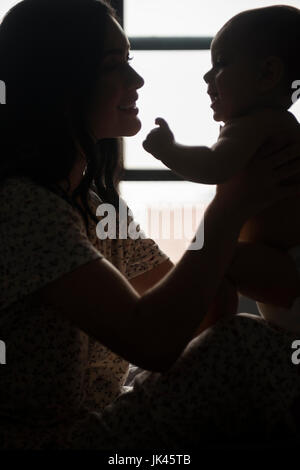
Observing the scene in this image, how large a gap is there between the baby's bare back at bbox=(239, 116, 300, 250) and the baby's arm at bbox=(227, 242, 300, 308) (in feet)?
0.16

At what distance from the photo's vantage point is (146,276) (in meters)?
1.21

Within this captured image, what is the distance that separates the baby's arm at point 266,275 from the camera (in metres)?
0.83

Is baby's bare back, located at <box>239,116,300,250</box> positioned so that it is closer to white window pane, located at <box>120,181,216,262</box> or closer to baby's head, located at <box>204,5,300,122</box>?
baby's head, located at <box>204,5,300,122</box>

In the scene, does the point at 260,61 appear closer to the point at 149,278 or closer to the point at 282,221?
the point at 282,221

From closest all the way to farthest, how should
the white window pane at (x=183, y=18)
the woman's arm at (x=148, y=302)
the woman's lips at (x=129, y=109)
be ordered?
the woman's arm at (x=148, y=302) → the woman's lips at (x=129, y=109) → the white window pane at (x=183, y=18)

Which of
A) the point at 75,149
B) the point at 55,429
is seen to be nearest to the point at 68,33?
the point at 75,149

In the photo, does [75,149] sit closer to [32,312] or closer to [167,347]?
[32,312]

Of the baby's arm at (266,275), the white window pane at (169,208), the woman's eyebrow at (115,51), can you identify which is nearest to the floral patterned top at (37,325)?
the baby's arm at (266,275)

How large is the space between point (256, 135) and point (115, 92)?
0.33 meters

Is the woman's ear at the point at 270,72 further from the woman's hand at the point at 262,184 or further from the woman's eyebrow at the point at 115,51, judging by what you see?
the woman's eyebrow at the point at 115,51

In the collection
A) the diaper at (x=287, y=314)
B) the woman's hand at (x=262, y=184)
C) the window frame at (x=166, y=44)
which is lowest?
the diaper at (x=287, y=314)

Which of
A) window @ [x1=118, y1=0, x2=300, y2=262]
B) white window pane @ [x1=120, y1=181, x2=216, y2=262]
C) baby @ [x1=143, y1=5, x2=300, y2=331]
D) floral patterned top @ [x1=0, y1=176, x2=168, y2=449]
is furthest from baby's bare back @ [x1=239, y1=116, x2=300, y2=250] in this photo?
window @ [x1=118, y1=0, x2=300, y2=262]

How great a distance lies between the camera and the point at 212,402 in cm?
73

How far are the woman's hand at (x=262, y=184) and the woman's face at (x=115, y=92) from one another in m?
0.30
